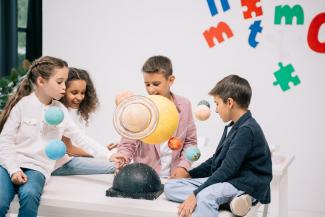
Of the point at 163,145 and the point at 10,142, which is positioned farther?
the point at 163,145

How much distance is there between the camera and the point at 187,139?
2535 mm

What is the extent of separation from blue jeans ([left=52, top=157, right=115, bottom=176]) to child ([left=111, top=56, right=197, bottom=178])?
13 centimetres

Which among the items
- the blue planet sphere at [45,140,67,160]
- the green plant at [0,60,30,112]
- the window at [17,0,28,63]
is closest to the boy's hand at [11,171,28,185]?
the blue planet sphere at [45,140,67,160]

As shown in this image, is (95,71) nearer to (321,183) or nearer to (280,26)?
(280,26)

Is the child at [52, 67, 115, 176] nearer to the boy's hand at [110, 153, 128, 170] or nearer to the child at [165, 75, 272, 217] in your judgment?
the boy's hand at [110, 153, 128, 170]

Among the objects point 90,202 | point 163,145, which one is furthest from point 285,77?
point 90,202

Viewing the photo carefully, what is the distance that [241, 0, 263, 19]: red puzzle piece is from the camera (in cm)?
372

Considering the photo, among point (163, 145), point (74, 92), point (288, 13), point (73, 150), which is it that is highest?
point (288, 13)

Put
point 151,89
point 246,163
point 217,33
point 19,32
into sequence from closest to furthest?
point 246,163 → point 151,89 → point 217,33 → point 19,32

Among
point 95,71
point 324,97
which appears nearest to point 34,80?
point 95,71

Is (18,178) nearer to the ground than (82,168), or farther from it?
farther from it

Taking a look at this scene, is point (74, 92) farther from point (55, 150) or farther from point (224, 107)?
point (224, 107)

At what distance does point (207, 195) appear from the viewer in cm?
186

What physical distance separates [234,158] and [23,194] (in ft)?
2.63
